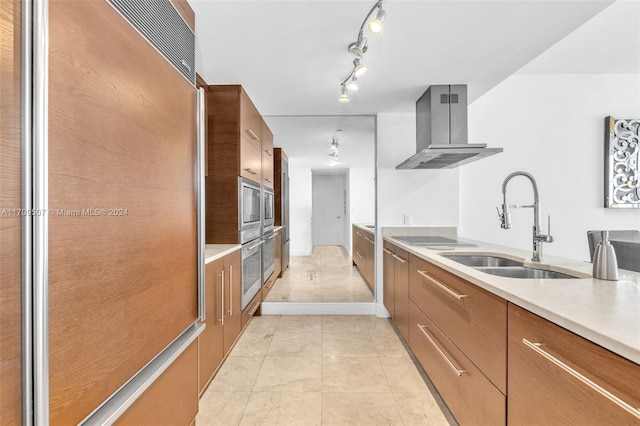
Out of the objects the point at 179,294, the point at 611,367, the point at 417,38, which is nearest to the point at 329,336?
the point at 179,294

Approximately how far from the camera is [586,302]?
0.90m

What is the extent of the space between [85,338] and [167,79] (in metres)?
0.81

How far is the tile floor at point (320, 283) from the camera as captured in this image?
363cm

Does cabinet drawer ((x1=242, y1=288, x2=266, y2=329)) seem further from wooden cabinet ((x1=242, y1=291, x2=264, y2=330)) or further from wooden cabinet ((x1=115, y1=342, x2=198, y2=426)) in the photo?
wooden cabinet ((x1=115, y1=342, x2=198, y2=426))

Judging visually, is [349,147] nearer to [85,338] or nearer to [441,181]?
[441,181]

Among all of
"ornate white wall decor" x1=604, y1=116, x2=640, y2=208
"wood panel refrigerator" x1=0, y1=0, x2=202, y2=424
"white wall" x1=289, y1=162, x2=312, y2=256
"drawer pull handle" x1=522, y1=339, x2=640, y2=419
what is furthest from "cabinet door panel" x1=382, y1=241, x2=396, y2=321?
"white wall" x1=289, y1=162, x2=312, y2=256

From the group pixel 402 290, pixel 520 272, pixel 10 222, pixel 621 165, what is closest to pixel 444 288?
pixel 520 272

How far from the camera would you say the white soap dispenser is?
1161mm

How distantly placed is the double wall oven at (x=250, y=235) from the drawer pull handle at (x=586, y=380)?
6.71 ft

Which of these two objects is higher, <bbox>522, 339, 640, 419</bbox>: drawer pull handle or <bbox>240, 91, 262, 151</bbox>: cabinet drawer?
<bbox>240, 91, 262, 151</bbox>: cabinet drawer

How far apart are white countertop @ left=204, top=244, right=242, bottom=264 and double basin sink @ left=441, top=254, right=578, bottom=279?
1487mm

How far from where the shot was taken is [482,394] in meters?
1.19

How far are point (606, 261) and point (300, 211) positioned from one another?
6.13 metres

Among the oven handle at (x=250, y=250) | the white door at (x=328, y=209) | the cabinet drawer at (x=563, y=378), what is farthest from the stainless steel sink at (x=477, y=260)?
the white door at (x=328, y=209)
